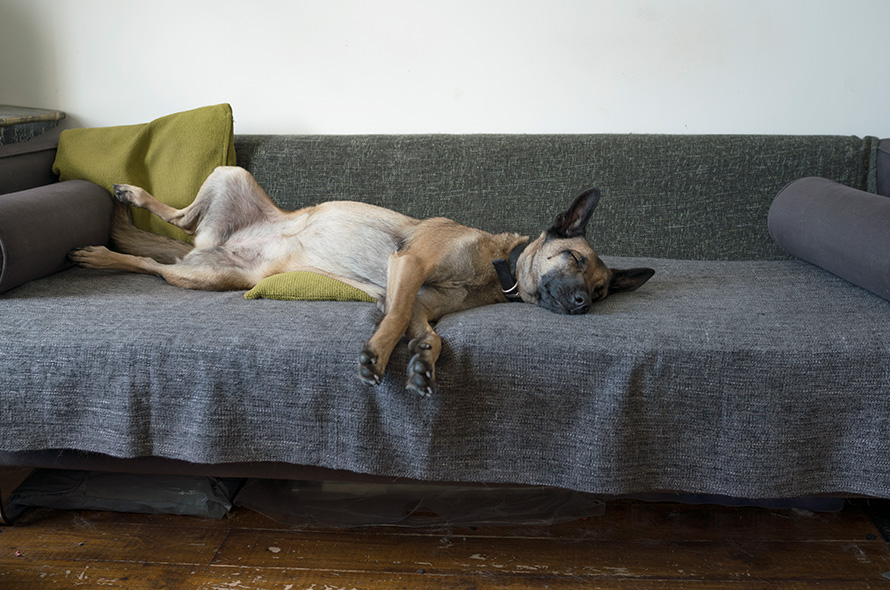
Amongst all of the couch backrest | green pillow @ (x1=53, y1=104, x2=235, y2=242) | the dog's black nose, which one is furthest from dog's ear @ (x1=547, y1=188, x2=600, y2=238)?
green pillow @ (x1=53, y1=104, x2=235, y2=242)

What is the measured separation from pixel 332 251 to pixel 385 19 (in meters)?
1.28

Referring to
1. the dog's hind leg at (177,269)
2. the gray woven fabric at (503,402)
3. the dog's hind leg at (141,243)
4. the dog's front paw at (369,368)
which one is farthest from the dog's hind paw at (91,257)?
the dog's front paw at (369,368)

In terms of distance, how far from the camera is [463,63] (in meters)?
3.11

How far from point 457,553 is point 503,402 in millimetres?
520

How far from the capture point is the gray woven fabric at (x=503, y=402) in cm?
177

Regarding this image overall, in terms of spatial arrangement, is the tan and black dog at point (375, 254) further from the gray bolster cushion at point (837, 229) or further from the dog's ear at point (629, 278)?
the gray bolster cushion at point (837, 229)

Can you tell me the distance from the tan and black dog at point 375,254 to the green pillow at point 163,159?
0.09 m

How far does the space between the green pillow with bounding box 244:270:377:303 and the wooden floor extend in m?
0.73

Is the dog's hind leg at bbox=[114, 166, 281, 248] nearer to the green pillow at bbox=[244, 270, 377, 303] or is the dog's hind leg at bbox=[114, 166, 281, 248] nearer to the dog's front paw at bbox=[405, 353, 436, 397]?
the green pillow at bbox=[244, 270, 377, 303]

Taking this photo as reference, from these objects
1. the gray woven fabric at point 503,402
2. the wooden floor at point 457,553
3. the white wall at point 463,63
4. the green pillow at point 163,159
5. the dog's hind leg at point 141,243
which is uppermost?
the white wall at point 463,63

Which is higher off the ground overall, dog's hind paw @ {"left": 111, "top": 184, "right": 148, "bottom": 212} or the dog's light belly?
dog's hind paw @ {"left": 111, "top": 184, "right": 148, "bottom": 212}

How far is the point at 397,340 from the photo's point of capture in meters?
1.83

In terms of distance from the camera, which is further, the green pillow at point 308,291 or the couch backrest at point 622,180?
the couch backrest at point 622,180

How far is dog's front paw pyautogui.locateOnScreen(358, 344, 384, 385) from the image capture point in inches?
66.5
